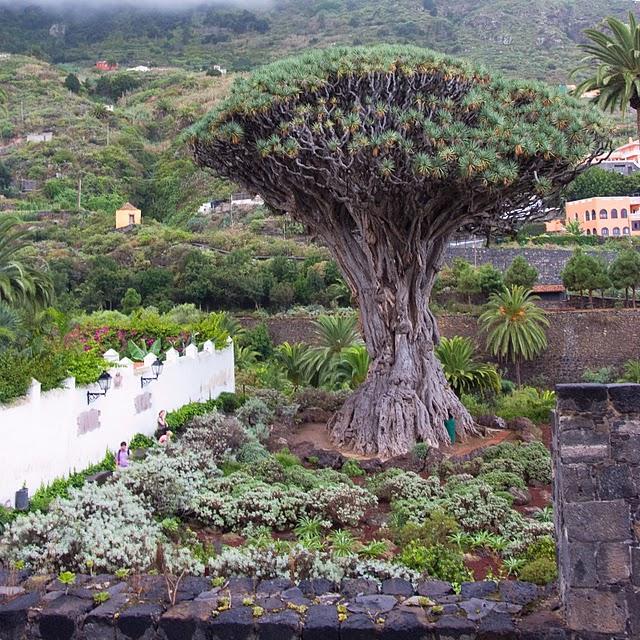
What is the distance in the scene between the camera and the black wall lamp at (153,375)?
13.0 meters

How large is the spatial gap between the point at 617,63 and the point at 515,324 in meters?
8.17

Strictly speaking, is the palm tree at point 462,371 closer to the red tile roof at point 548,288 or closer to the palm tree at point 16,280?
the palm tree at point 16,280

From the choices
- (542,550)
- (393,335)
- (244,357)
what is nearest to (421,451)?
(393,335)

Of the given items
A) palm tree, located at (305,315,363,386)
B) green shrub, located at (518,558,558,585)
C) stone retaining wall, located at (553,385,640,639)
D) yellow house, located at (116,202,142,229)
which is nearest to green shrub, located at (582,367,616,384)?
palm tree, located at (305,315,363,386)

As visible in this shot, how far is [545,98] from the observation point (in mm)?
14391

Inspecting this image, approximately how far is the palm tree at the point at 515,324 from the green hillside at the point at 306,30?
203 feet

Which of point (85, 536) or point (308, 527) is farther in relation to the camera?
point (308, 527)

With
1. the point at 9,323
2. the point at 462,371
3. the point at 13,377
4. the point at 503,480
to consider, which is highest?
the point at 9,323

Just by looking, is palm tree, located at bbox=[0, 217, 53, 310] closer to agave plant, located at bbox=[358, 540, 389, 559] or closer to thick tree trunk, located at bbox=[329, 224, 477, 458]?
thick tree trunk, located at bbox=[329, 224, 477, 458]

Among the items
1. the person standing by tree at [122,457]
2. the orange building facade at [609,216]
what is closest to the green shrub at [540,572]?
the person standing by tree at [122,457]

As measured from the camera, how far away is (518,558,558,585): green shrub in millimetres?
6707

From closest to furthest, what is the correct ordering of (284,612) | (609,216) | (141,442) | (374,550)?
(284,612)
(374,550)
(141,442)
(609,216)

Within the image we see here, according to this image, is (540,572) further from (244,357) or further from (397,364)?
(244,357)

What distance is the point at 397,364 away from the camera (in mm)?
15180
